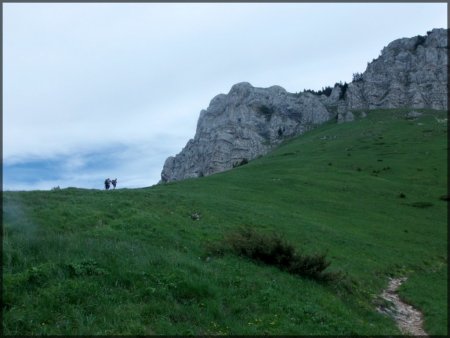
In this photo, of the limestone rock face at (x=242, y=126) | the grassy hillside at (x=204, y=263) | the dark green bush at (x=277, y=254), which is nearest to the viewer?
the grassy hillside at (x=204, y=263)

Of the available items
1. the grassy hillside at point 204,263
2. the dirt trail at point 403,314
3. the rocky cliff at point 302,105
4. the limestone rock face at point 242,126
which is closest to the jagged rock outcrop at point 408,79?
the rocky cliff at point 302,105

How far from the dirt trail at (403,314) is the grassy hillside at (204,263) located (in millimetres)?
489

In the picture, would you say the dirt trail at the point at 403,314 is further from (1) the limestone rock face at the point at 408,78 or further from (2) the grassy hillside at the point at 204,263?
(1) the limestone rock face at the point at 408,78

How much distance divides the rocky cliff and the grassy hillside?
84.7 m

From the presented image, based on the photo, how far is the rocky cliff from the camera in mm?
136375

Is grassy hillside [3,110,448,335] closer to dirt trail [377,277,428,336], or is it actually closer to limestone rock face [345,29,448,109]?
dirt trail [377,277,428,336]

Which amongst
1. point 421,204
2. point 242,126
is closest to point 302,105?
point 242,126

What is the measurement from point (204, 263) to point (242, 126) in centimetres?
12883

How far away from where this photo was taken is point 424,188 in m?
61.4

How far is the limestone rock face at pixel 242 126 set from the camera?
136125 millimetres

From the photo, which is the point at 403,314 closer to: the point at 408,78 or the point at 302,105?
the point at 302,105

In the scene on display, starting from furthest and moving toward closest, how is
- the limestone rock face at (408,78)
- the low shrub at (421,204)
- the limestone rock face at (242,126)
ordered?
the limestone rock face at (408,78) < the limestone rock face at (242,126) < the low shrub at (421,204)

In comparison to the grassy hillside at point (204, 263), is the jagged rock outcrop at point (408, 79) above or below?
above

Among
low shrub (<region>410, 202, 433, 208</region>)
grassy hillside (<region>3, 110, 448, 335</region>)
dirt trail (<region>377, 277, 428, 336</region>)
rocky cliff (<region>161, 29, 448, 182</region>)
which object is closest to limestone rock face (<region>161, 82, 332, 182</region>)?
rocky cliff (<region>161, 29, 448, 182</region>)
